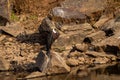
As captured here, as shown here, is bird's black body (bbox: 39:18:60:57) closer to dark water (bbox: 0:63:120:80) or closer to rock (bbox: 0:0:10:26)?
rock (bbox: 0:0:10:26)

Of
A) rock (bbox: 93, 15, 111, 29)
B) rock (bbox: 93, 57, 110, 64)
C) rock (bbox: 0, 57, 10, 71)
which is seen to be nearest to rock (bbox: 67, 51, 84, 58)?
rock (bbox: 93, 57, 110, 64)

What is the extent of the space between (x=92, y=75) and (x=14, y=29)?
4349mm

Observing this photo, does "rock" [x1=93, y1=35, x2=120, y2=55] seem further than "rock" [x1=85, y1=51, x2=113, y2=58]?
Yes

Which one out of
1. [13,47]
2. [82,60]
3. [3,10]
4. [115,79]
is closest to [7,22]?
[3,10]

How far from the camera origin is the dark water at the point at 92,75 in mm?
9391

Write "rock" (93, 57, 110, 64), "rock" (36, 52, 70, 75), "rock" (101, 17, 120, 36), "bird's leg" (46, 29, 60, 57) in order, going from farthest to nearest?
1. "rock" (101, 17, 120, 36)
2. "bird's leg" (46, 29, 60, 57)
3. "rock" (93, 57, 110, 64)
4. "rock" (36, 52, 70, 75)

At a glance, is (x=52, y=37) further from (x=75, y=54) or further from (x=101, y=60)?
(x=101, y=60)

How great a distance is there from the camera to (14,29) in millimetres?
13188

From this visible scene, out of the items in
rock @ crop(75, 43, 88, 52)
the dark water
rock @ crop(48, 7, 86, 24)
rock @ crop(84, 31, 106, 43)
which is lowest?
the dark water

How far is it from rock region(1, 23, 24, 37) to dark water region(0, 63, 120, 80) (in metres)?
2.95

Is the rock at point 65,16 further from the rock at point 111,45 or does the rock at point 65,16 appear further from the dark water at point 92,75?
the dark water at point 92,75

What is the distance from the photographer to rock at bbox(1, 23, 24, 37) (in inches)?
512

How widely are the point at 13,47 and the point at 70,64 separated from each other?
2.22 metres

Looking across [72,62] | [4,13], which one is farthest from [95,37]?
[4,13]
